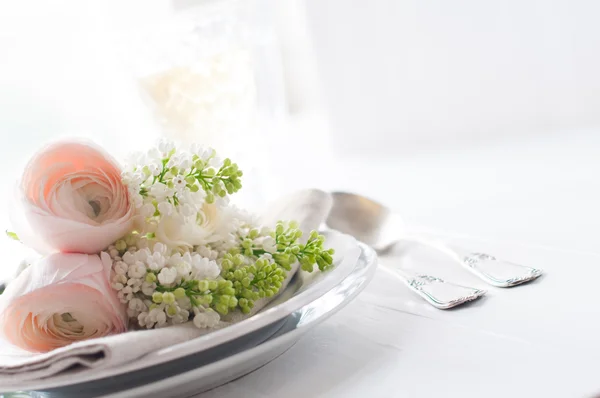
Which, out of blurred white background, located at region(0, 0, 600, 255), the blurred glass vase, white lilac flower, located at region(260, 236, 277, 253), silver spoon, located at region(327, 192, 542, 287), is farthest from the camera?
blurred white background, located at region(0, 0, 600, 255)

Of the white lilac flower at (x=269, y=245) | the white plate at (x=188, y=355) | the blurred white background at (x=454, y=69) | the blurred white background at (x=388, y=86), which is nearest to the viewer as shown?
the white plate at (x=188, y=355)

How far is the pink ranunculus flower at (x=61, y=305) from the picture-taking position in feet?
1.11

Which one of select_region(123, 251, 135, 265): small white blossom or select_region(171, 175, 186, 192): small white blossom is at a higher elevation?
select_region(171, 175, 186, 192): small white blossom

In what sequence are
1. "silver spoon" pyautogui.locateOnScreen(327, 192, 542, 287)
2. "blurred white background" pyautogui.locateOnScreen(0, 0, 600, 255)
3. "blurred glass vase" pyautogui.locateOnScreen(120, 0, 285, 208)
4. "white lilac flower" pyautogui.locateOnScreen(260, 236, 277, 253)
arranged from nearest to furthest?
1. "white lilac flower" pyautogui.locateOnScreen(260, 236, 277, 253)
2. "silver spoon" pyautogui.locateOnScreen(327, 192, 542, 287)
3. "blurred glass vase" pyautogui.locateOnScreen(120, 0, 285, 208)
4. "blurred white background" pyautogui.locateOnScreen(0, 0, 600, 255)

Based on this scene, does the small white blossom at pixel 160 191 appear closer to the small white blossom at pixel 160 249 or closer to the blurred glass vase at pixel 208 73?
the small white blossom at pixel 160 249

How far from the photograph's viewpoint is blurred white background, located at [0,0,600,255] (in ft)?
3.01

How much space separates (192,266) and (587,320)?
0.21 m

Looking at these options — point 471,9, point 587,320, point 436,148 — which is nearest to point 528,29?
point 471,9

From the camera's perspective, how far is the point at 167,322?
1.18ft

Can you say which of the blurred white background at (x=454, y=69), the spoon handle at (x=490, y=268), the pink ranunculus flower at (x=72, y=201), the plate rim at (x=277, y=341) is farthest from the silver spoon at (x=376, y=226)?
the blurred white background at (x=454, y=69)

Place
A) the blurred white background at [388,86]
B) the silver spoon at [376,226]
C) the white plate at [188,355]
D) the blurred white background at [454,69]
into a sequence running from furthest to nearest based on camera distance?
the blurred white background at [454,69] < the blurred white background at [388,86] < the silver spoon at [376,226] < the white plate at [188,355]

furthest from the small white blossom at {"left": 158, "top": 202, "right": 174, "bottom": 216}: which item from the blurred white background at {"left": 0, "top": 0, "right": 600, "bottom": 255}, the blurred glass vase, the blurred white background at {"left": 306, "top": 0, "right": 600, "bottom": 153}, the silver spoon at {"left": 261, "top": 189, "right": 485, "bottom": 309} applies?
the blurred white background at {"left": 306, "top": 0, "right": 600, "bottom": 153}

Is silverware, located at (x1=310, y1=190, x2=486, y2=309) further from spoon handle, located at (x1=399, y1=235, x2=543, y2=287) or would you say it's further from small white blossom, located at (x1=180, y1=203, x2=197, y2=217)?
small white blossom, located at (x1=180, y1=203, x2=197, y2=217)

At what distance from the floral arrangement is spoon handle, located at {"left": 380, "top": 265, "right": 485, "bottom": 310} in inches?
3.9
